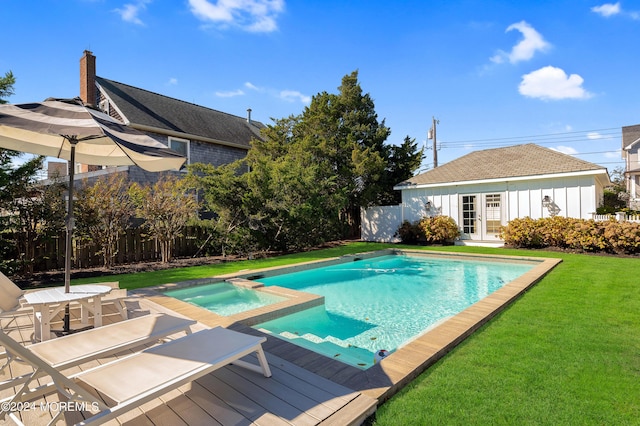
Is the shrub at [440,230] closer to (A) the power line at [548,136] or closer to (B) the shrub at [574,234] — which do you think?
(B) the shrub at [574,234]

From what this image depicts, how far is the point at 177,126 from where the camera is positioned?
16047 millimetres

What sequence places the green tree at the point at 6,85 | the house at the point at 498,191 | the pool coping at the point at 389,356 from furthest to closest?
the house at the point at 498,191, the green tree at the point at 6,85, the pool coping at the point at 389,356

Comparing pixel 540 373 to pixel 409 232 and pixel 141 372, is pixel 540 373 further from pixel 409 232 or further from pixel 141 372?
pixel 409 232

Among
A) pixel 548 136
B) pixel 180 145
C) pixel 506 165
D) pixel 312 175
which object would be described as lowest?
pixel 312 175

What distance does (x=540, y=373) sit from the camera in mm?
3070

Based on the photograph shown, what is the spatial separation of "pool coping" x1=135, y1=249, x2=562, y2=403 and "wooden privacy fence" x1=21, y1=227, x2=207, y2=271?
176 inches

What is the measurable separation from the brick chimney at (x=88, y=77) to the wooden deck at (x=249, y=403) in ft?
51.6

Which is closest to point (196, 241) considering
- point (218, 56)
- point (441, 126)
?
point (218, 56)


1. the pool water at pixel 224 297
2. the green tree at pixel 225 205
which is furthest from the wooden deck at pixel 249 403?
the green tree at pixel 225 205

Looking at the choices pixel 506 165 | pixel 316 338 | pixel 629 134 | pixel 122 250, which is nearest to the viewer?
pixel 316 338

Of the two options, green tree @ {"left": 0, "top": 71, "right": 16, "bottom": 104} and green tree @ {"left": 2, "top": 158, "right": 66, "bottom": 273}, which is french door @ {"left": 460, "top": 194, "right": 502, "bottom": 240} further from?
green tree @ {"left": 0, "top": 71, "right": 16, "bottom": 104}

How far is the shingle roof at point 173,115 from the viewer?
15.0 meters

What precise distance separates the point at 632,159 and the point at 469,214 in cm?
2475

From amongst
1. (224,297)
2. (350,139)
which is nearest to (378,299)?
(224,297)
